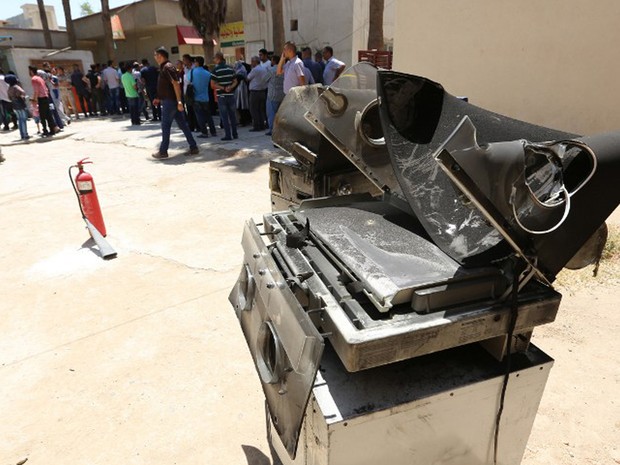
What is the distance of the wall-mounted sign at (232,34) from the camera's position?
80.3 ft

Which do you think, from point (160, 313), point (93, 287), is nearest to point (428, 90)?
point (160, 313)

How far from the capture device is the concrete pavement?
224cm

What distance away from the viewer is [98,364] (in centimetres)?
280

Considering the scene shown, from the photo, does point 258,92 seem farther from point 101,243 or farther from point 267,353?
point 267,353

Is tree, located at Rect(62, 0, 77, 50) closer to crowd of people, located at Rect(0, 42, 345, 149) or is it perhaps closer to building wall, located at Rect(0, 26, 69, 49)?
building wall, located at Rect(0, 26, 69, 49)

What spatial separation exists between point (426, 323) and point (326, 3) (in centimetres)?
1877

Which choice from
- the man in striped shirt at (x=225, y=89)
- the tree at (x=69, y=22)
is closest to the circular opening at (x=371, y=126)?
the man in striped shirt at (x=225, y=89)

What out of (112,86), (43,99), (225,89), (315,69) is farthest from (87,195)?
(112,86)

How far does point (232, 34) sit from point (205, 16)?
26.9 feet

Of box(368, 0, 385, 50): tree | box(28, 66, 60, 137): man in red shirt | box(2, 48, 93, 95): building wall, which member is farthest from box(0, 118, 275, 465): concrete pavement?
box(2, 48, 93, 95): building wall

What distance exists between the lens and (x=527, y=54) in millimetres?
6918

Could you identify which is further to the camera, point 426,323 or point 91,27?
point 91,27

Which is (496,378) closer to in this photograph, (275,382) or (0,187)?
(275,382)

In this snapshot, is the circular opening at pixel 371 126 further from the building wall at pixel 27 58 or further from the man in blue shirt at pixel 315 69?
the building wall at pixel 27 58
